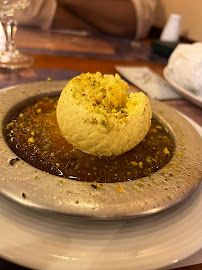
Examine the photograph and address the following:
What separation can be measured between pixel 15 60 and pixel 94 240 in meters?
1.32

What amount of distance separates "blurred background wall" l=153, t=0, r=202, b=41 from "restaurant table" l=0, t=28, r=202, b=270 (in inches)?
40.1

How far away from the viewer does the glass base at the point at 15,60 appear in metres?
1.53

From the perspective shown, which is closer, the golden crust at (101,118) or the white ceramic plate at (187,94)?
the golden crust at (101,118)

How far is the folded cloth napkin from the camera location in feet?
4.50

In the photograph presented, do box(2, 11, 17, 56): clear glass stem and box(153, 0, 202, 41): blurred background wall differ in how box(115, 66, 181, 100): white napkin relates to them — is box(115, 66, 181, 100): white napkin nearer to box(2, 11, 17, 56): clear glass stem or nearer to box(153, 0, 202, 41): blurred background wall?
box(2, 11, 17, 56): clear glass stem

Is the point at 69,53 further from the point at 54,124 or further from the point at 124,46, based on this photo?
the point at 54,124

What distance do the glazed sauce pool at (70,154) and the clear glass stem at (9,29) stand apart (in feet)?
3.23

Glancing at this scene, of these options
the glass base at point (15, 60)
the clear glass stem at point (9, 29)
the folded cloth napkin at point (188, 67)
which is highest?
the folded cloth napkin at point (188, 67)

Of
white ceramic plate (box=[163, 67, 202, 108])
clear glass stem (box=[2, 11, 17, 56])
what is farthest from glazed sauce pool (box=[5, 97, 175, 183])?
clear glass stem (box=[2, 11, 17, 56])

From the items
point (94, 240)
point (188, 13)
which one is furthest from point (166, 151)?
point (188, 13)

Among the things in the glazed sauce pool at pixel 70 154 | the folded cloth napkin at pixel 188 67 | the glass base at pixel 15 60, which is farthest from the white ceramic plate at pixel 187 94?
the glass base at pixel 15 60

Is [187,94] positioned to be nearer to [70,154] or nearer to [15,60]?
[70,154]

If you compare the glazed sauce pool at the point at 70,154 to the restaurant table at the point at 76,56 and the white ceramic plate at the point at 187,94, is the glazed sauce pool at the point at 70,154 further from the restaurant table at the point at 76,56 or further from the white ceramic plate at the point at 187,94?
the white ceramic plate at the point at 187,94

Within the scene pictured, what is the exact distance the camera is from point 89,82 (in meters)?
0.86
